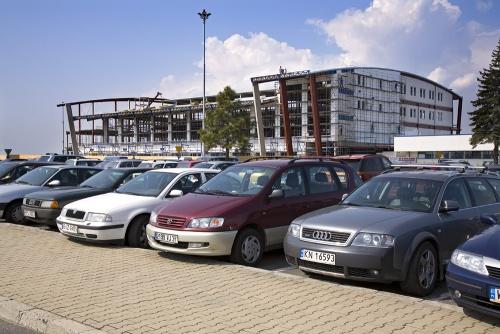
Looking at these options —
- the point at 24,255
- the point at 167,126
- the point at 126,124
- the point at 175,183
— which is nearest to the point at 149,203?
the point at 175,183

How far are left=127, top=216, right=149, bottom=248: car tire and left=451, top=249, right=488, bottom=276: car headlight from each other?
5851 mm

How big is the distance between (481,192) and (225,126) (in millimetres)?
50416

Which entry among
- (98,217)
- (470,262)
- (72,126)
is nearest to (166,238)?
(98,217)

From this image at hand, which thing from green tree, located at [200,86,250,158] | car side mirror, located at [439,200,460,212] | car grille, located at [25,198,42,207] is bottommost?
car grille, located at [25,198,42,207]

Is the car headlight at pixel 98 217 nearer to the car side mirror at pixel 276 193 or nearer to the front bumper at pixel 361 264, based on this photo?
the car side mirror at pixel 276 193

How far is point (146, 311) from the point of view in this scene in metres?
5.56

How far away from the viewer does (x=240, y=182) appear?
9.02 m

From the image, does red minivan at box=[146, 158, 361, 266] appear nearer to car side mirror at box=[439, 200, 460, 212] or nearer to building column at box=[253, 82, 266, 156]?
car side mirror at box=[439, 200, 460, 212]

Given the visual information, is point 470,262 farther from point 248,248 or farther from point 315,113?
point 315,113

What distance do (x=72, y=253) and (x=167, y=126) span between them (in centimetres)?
9490

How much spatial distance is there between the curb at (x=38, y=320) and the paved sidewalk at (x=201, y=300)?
0.12 m

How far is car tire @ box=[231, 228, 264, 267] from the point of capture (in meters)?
8.05

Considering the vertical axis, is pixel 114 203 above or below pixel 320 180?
below

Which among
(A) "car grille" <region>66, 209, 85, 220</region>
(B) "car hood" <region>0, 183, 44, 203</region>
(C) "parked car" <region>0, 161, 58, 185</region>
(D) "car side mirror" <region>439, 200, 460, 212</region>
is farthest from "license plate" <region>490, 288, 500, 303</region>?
(C) "parked car" <region>0, 161, 58, 185</region>
